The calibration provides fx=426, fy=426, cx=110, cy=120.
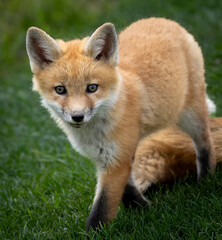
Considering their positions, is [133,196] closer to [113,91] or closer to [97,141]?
[97,141]

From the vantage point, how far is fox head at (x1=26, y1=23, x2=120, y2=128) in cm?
326

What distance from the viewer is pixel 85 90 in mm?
3295

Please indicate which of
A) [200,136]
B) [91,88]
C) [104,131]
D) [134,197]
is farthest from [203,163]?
[91,88]

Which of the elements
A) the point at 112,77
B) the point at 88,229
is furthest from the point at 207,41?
the point at 88,229

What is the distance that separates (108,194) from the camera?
337 cm

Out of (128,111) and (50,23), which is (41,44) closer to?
(128,111)

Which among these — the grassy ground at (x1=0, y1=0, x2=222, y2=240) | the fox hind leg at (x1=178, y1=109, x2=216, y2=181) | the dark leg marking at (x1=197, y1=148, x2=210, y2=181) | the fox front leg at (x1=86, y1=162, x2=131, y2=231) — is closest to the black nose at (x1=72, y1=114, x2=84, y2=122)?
the fox front leg at (x1=86, y1=162, x2=131, y2=231)

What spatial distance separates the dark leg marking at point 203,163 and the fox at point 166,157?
4.5 inches

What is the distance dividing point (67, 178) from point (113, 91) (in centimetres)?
174

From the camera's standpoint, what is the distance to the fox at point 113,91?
Answer: 3.34 m

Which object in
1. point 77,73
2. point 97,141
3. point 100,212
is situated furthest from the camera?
point 97,141

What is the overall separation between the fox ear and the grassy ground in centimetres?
112

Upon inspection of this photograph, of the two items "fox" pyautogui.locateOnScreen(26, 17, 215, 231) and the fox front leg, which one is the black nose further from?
the fox front leg

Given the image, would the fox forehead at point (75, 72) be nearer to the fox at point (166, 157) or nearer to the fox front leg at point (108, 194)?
the fox front leg at point (108, 194)
